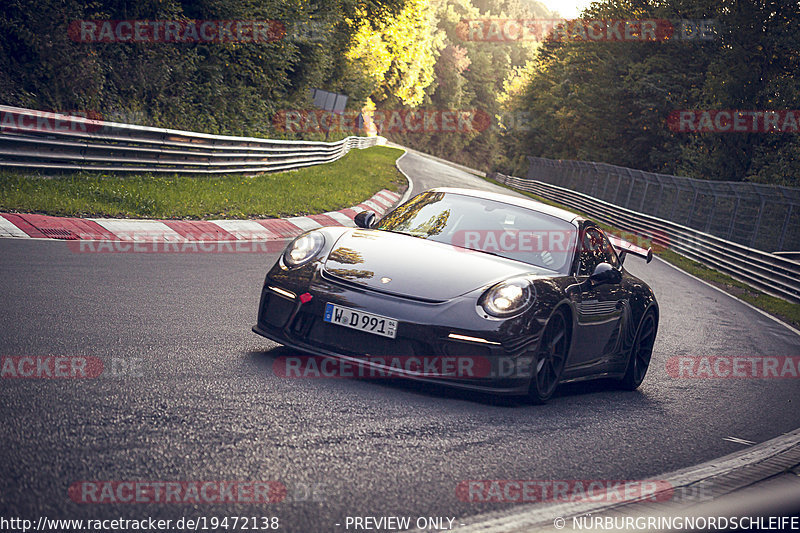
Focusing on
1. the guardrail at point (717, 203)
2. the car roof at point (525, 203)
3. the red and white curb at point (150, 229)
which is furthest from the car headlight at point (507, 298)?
the guardrail at point (717, 203)

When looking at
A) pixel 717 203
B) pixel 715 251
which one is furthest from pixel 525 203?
pixel 717 203

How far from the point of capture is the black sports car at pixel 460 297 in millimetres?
5238

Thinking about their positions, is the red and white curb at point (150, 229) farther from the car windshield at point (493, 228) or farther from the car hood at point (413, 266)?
the car hood at point (413, 266)

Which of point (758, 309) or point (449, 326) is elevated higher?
point (449, 326)

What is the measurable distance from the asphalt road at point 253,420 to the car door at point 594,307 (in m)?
0.37

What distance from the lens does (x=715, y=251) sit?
23.6m

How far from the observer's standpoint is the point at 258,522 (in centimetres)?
298

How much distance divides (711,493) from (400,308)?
198 centimetres

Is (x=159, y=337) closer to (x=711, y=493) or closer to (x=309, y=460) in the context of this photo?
(x=309, y=460)

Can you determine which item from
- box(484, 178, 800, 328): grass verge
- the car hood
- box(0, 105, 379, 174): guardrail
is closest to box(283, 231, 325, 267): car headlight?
the car hood

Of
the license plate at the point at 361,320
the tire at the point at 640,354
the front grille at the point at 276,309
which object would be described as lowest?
the tire at the point at 640,354

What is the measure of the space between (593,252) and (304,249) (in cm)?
231

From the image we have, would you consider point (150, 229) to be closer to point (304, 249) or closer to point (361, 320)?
point (304, 249)

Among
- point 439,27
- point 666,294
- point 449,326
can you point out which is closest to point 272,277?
point 449,326
